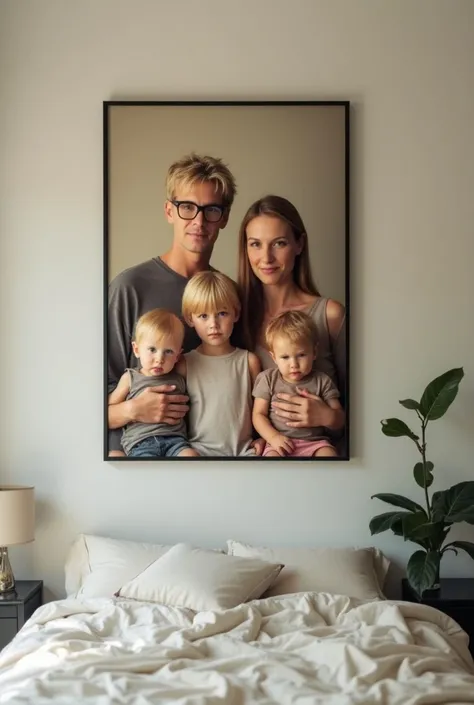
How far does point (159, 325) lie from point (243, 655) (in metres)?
1.71

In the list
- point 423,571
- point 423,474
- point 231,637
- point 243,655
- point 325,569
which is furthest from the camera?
point 423,474

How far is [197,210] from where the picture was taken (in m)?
4.06

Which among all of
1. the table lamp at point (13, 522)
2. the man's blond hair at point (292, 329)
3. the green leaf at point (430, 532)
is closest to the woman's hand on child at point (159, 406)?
the man's blond hair at point (292, 329)

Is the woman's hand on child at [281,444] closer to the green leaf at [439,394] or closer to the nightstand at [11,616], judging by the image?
the green leaf at [439,394]

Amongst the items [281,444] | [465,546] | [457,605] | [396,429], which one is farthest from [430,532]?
[281,444]

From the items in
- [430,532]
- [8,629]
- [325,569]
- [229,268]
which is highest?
[229,268]

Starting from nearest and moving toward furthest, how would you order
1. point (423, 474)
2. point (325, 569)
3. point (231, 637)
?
1. point (231, 637)
2. point (325, 569)
3. point (423, 474)

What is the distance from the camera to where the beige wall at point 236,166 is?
13.3 feet

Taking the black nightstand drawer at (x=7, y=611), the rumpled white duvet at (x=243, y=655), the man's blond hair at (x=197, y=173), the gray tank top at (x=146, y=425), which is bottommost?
the black nightstand drawer at (x=7, y=611)

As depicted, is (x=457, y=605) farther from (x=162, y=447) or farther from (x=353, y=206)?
(x=353, y=206)

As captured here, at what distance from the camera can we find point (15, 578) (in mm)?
4078

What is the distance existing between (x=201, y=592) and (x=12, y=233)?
1882mm

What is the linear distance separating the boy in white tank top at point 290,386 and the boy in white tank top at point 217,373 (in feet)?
0.21

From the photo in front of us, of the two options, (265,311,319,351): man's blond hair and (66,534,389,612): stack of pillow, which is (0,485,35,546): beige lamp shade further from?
(265,311,319,351): man's blond hair
